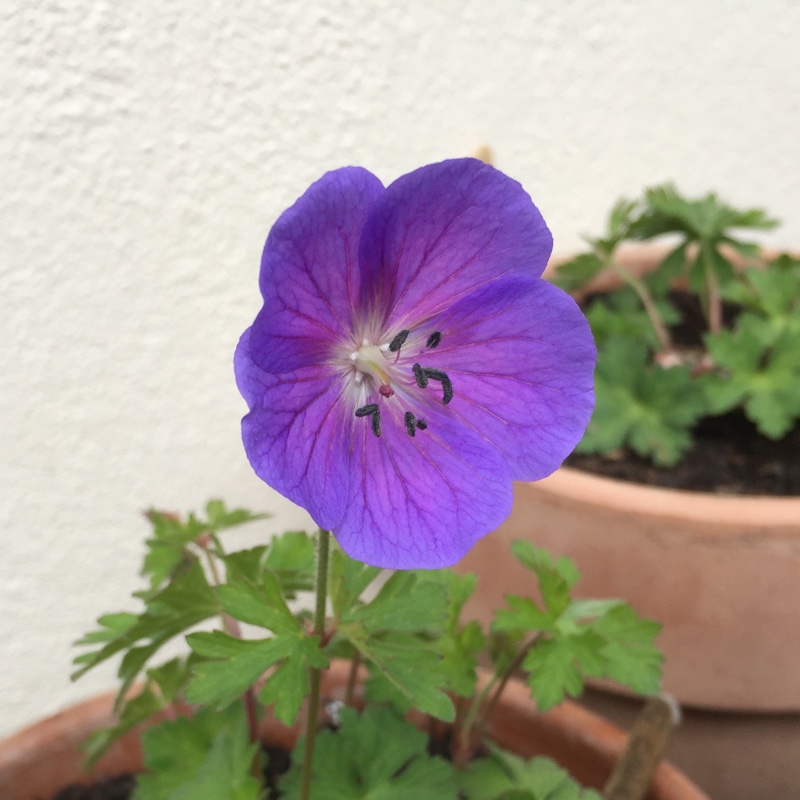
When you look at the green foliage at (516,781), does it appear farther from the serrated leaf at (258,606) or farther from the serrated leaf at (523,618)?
the serrated leaf at (258,606)

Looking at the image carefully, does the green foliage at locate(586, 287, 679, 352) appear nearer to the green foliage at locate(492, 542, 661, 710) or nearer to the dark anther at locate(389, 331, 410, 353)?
the green foliage at locate(492, 542, 661, 710)

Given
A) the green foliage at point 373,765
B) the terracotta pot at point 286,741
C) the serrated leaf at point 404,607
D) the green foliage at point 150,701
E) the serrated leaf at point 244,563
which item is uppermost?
the serrated leaf at point 244,563

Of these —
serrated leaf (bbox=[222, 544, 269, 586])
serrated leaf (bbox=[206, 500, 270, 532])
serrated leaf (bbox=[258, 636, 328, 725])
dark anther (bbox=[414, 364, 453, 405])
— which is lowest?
serrated leaf (bbox=[258, 636, 328, 725])

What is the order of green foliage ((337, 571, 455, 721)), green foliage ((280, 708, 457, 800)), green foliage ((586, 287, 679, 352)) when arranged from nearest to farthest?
1. green foliage ((337, 571, 455, 721))
2. green foliage ((280, 708, 457, 800))
3. green foliage ((586, 287, 679, 352))

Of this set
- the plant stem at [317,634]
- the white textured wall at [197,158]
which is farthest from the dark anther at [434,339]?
the white textured wall at [197,158]

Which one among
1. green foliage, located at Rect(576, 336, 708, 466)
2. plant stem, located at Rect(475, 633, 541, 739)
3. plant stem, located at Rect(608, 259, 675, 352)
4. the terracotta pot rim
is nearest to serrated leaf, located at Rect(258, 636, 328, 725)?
plant stem, located at Rect(475, 633, 541, 739)

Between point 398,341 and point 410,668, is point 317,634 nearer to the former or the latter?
point 410,668

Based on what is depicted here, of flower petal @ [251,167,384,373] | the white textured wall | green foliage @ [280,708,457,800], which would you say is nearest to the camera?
flower petal @ [251,167,384,373]

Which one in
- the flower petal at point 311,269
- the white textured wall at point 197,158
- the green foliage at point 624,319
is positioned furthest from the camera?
the green foliage at point 624,319
